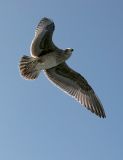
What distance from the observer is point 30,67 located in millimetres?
16016

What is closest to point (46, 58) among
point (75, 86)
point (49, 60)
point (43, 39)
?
point (49, 60)

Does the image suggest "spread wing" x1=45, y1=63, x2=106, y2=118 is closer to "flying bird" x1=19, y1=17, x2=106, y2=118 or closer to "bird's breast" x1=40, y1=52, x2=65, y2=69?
"flying bird" x1=19, y1=17, x2=106, y2=118

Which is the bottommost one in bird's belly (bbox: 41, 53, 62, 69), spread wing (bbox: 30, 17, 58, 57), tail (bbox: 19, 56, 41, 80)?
tail (bbox: 19, 56, 41, 80)

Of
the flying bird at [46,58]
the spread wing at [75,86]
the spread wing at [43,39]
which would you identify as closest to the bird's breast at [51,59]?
the flying bird at [46,58]

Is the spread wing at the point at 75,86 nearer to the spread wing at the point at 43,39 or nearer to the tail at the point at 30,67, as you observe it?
the spread wing at the point at 43,39

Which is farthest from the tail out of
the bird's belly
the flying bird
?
the bird's belly

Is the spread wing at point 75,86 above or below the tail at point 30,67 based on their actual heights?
above

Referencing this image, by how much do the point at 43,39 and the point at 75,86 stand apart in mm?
2336

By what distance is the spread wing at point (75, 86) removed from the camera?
1750cm

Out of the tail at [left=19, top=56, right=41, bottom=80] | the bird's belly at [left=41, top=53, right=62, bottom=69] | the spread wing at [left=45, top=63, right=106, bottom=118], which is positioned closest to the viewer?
the tail at [left=19, top=56, right=41, bottom=80]

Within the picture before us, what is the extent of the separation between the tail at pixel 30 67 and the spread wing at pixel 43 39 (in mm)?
309

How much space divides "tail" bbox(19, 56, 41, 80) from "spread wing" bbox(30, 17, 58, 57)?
0.31 m

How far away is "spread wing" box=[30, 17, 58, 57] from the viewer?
15992mm

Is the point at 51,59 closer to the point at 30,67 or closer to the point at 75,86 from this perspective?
the point at 30,67
